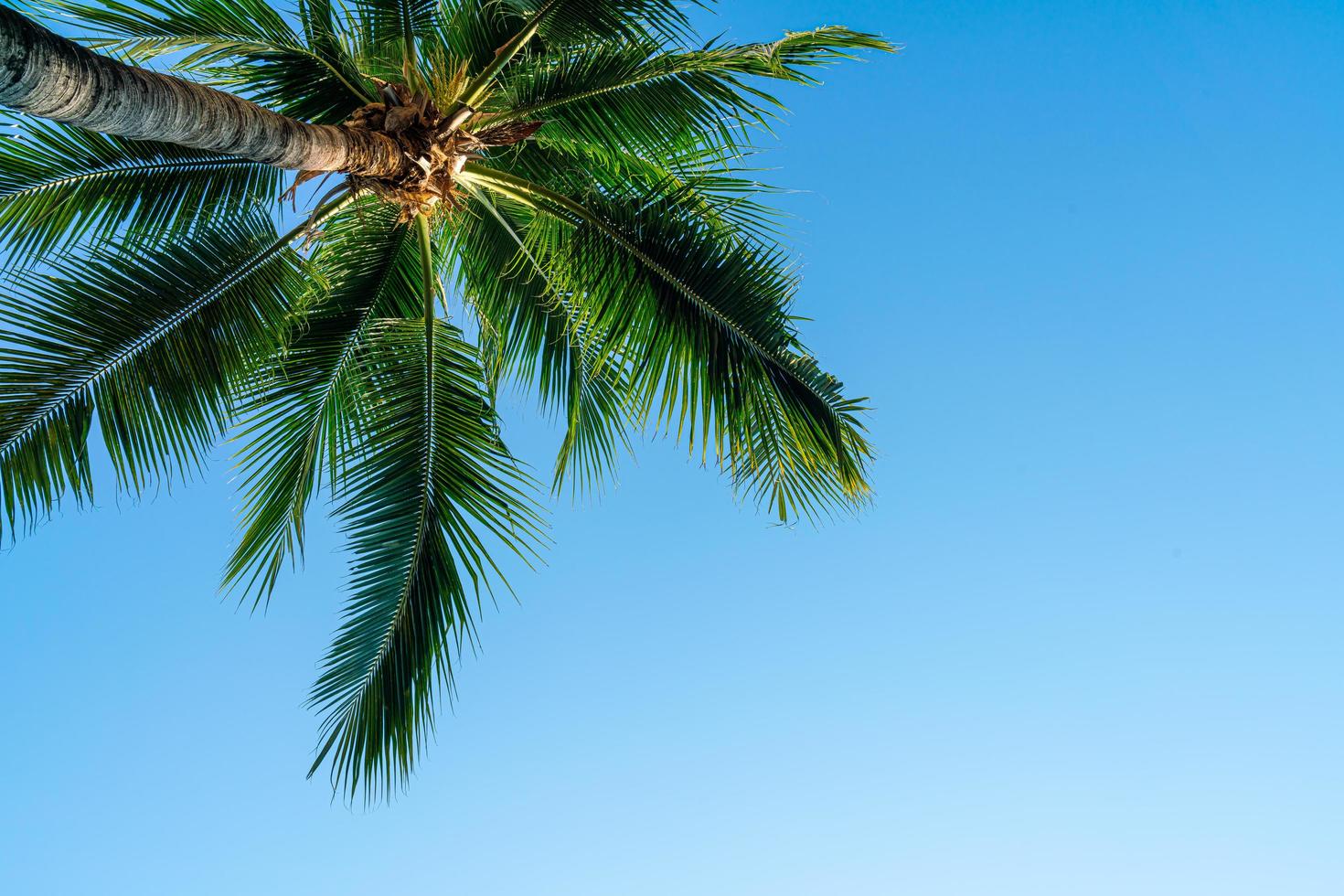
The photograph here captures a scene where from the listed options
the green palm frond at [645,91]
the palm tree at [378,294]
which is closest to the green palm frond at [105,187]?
the palm tree at [378,294]

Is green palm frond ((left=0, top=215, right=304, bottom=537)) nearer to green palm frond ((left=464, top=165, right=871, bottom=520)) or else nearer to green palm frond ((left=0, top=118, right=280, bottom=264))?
green palm frond ((left=0, top=118, right=280, bottom=264))

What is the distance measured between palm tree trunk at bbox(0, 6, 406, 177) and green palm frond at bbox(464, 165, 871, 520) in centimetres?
131

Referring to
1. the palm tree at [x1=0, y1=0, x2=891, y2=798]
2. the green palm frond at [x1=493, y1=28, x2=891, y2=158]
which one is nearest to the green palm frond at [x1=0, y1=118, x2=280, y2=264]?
the palm tree at [x1=0, y1=0, x2=891, y2=798]

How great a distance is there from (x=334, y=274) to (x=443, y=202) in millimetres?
1161

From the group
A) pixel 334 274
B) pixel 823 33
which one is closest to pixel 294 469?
pixel 334 274

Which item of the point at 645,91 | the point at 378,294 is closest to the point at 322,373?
the point at 378,294

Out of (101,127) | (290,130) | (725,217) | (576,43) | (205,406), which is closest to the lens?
(101,127)

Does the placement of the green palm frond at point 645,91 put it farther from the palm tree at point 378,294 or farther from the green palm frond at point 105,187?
the green palm frond at point 105,187

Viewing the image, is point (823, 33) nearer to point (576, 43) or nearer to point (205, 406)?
point (576, 43)

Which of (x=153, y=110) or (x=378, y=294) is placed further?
(x=378, y=294)

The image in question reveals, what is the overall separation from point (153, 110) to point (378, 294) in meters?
2.78

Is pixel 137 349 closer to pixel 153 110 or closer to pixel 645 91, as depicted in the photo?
pixel 153 110

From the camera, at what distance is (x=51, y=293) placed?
15.8 ft

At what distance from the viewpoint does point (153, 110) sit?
152 inches
